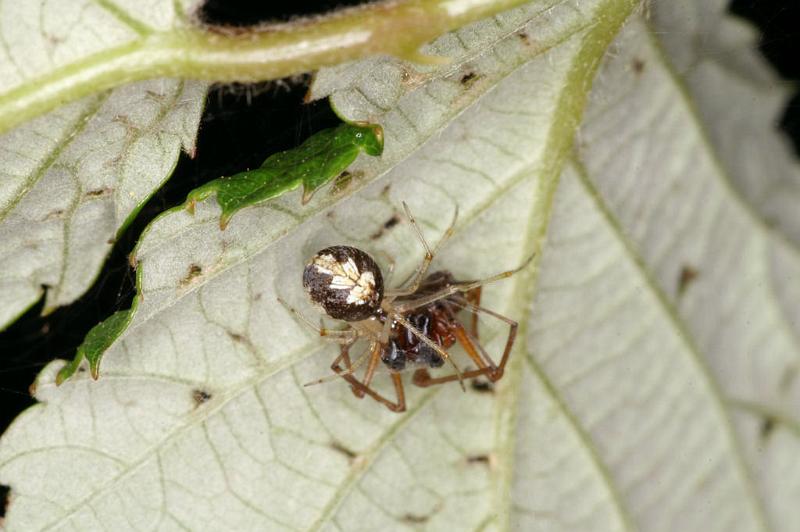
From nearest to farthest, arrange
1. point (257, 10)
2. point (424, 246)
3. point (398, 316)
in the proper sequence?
point (257, 10) < point (424, 246) < point (398, 316)

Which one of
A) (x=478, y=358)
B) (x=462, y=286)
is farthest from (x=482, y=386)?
(x=462, y=286)

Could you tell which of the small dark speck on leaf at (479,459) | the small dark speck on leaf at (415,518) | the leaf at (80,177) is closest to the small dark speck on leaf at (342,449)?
the small dark speck on leaf at (415,518)

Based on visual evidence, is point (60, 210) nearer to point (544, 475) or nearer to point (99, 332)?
point (99, 332)

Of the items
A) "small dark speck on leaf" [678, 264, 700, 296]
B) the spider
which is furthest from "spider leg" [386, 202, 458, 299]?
"small dark speck on leaf" [678, 264, 700, 296]

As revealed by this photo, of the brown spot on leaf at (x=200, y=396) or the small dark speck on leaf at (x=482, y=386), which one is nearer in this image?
the brown spot on leaf at (x=200, y=396)

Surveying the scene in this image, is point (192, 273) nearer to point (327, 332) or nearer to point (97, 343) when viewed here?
point (97, 343)

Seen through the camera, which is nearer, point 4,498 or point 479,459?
point 4,498

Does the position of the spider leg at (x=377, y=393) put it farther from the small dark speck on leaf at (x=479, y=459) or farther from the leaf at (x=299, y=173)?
the leaf at (x=299, y=173)
